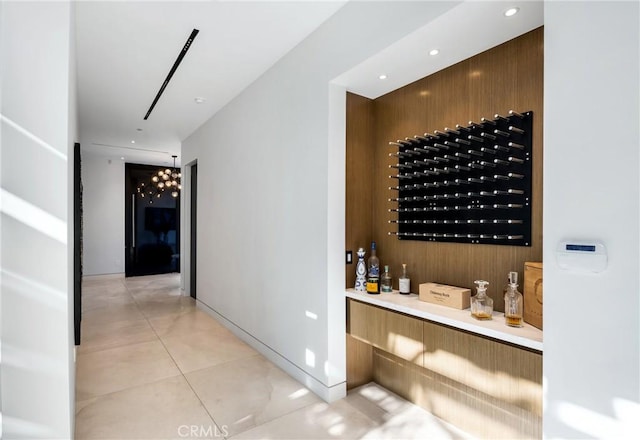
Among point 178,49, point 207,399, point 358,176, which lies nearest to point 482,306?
point 358,176

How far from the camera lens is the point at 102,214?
8344 mm

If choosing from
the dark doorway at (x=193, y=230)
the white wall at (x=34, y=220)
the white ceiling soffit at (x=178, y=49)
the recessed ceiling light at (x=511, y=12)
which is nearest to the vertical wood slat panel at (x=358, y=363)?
the white wall at (x=34, y=220)

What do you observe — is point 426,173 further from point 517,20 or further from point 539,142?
point 517,20

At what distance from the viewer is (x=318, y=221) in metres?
2.70

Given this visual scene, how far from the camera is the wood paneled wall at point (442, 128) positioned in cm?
196

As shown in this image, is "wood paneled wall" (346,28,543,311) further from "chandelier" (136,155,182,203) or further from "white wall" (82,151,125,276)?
"white wall" (82,151,125,276)

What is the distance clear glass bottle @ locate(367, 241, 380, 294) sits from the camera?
2.60 m

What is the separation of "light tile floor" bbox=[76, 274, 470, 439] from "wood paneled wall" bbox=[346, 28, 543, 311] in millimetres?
935

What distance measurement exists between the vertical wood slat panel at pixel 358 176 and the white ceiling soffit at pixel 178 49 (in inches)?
30.6

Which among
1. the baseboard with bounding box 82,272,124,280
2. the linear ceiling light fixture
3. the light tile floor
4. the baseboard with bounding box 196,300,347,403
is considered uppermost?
the linear ceiling light fixture

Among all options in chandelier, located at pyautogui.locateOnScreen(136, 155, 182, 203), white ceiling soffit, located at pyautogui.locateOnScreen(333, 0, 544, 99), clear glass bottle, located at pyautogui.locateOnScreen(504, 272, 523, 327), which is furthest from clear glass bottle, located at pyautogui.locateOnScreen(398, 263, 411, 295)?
chandelier, located at pyautogui.locateOnScreen(136, 155, 182, 203)

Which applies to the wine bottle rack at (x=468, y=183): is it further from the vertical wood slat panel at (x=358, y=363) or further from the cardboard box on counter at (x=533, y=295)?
the vertical wood slat panel at (x=358, y=363)

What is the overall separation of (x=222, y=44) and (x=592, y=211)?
9.66ft

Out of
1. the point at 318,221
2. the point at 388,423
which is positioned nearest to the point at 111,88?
the point at 318,221
